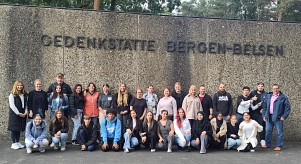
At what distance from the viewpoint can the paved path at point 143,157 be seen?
6.81 meters

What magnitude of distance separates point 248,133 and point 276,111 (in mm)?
914

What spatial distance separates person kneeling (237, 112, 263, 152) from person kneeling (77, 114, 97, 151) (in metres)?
3.30

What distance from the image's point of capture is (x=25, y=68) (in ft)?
28.9

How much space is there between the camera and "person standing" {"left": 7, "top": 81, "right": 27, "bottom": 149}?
7.69 metres

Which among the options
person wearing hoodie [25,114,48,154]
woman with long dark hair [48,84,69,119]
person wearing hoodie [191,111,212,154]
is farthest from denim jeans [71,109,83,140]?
person wearing hoodie [191,111,212,154]

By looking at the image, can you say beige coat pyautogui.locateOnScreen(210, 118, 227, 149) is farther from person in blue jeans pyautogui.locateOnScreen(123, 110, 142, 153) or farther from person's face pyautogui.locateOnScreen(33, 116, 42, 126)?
person's face pyautogui.locateOnScreen(33, 116, 42, 126)

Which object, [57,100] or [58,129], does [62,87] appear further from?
[58,129]

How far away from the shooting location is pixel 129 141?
25.5 feet

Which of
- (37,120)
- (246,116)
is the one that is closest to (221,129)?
(246,116)

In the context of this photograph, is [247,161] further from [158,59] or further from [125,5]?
[125,5]

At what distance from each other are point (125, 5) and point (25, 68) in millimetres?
9843

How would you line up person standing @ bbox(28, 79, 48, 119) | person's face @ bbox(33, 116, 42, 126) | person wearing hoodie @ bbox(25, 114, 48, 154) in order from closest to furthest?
person wearing hoodie @ bbox(25, 114, 48, 154) → person's face @ bbox(33, 116, 42, 126) → person standing @ bbox(28, 79, 48, 119)

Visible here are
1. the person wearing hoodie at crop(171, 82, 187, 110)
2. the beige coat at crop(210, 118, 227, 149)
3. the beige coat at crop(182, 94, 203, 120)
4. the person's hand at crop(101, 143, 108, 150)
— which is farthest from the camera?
the person wearing hoodie at crop(171, 82, 187, 110)

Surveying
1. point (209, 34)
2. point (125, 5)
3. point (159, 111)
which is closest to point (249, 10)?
point (125, 5)
